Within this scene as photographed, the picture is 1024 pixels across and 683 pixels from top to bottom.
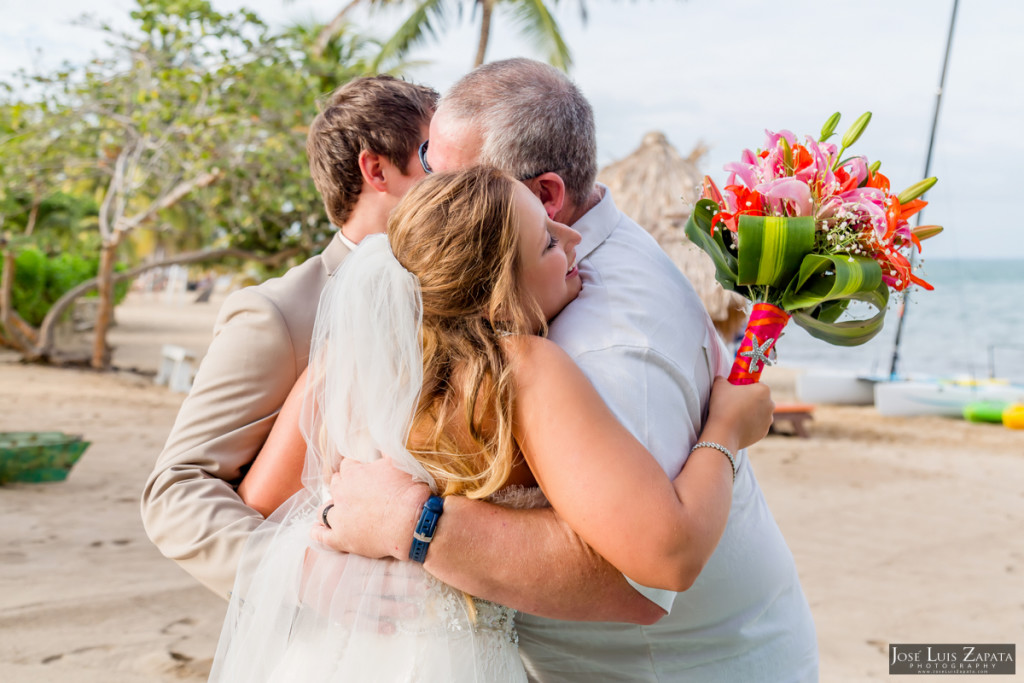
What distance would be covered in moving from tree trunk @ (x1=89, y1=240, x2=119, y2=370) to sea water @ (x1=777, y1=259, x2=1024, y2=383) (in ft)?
49.5

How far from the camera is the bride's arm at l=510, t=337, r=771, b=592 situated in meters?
1.40

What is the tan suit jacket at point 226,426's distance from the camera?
205 cm

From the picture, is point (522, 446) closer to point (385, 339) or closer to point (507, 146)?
point (385, 339)

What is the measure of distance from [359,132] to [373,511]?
1405mm

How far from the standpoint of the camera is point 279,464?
2031 millimetres

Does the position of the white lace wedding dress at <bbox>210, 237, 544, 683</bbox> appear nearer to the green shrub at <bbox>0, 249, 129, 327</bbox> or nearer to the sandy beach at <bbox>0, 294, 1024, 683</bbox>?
the sandy beach at <bbox>0, 294, 1024, 683</bbox>

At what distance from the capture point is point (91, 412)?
458 inches

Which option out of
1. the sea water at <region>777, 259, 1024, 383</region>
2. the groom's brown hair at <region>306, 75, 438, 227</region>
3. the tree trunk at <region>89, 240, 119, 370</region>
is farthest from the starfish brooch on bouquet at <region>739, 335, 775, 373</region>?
the sea water at <region>777, 259, 1024, 383</region>

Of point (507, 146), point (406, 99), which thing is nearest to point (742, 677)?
point (507, 146)

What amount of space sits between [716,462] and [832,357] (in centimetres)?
3879

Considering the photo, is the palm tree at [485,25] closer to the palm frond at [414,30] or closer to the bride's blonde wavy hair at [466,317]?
the palm frond at [414,30]

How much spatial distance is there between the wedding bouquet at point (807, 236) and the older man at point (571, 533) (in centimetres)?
17

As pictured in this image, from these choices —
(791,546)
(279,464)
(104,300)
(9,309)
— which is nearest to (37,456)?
(279,464)

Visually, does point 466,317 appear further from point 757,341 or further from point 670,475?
point 757,341
